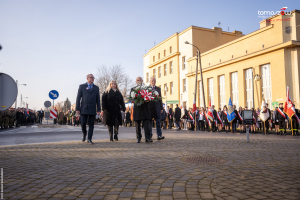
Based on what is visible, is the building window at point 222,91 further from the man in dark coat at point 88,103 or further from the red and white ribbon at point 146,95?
the man in dark coat at point 88,103

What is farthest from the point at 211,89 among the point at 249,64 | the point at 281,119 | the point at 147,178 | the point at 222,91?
the point at 147,178

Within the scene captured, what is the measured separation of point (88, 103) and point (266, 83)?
22.9m

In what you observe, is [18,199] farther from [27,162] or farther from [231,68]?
[231,68]

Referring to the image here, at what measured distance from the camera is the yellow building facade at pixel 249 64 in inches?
990

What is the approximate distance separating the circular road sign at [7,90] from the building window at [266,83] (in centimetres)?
2577

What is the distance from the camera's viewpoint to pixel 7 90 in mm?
5207

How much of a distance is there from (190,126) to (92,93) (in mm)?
16591

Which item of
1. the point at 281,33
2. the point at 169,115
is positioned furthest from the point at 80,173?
the point at 281,33

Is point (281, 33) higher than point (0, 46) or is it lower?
higher

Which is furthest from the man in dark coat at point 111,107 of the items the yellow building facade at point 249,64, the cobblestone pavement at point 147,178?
the yellow building facade at point 249,64

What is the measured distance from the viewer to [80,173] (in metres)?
4.54

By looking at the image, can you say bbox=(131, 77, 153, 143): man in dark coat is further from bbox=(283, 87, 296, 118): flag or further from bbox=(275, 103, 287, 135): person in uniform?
bbox=(283, 87, 296, 118): flag

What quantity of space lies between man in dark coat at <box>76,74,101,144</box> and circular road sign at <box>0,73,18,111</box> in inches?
145

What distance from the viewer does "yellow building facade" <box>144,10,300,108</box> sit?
2514 centimetres
